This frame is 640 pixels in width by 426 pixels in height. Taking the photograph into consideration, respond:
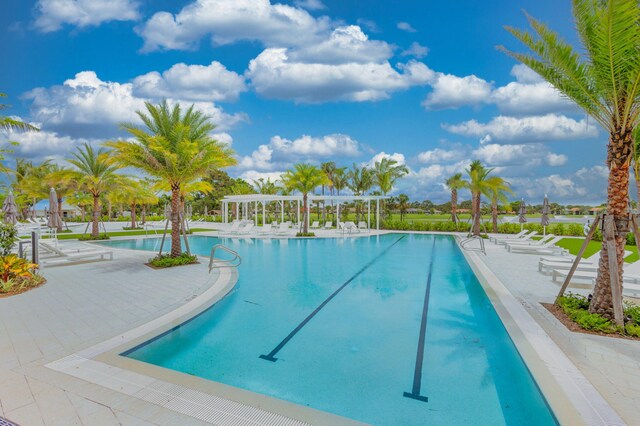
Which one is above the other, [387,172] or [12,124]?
[387,172]

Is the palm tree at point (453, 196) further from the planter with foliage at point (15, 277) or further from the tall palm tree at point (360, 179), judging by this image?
the planter with foliage at point (15, 277)

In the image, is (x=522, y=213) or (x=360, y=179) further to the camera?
(x=360, y=179)

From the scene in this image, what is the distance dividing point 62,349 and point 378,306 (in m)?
5.47

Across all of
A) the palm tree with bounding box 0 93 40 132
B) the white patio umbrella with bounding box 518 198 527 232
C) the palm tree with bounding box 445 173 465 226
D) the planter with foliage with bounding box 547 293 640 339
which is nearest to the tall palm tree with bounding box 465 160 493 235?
the white patio umbrella with bounding box 518 198 527 232

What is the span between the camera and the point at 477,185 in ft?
73.5

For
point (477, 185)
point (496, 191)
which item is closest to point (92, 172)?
point (477, 185)

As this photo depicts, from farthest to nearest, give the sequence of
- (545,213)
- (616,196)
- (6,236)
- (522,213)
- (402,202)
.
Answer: (402,202), (522,213), (545,213), (6,236), (616,196)

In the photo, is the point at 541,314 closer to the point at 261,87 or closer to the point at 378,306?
the point at 378,306

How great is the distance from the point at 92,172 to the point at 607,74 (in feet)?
72.7

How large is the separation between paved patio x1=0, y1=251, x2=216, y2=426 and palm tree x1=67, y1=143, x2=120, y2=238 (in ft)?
32.7

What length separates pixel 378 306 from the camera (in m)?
7.04

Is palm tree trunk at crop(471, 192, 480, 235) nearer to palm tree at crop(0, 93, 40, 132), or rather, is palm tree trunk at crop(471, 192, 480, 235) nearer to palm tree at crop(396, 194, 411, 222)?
palm tree at crop(396, 194, 411, 222)

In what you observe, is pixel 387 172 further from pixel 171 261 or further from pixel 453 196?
pixel 171 261

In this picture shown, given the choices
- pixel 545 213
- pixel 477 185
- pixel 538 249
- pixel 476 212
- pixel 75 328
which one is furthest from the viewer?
pixel 477 185
